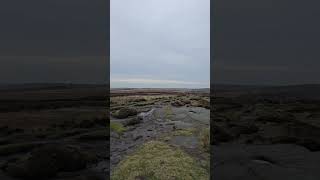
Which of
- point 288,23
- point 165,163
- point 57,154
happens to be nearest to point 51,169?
point 57,154

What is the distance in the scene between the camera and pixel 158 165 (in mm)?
6531

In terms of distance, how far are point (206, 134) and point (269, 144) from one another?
1213 mm

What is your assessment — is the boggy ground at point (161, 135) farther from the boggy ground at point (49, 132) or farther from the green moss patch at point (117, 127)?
the boggy ground at point (49, 132)

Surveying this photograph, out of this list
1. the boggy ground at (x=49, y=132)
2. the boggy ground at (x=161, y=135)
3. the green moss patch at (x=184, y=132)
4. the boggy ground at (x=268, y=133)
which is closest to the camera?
the boggy ground at (x=49, y=132)

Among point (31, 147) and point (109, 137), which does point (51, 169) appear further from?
point (109, 137)

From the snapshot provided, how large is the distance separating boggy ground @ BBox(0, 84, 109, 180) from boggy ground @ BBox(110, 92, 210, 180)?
33.7 inches

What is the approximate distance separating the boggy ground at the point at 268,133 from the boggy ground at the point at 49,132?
1887 mm

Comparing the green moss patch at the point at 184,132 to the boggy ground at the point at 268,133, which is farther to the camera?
the green moss patch at the point at 184,132

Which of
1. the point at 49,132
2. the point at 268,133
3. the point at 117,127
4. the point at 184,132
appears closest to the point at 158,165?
the point at 184,132

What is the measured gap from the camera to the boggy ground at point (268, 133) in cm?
560

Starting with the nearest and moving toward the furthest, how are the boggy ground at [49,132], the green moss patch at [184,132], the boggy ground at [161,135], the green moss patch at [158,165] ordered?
the boggy ground at [49,132], the green moss patch at [158,165], the boggy ground at [161,135], the green moss patch at [184,132]

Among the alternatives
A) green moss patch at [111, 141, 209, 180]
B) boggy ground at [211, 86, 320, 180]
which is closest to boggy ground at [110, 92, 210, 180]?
green moss patch at [111, 141, 209, 180]

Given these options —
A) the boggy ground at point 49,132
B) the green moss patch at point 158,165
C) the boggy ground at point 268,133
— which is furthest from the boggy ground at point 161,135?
the boggy ground at point 49,132

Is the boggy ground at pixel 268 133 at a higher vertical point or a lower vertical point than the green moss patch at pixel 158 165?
higher
